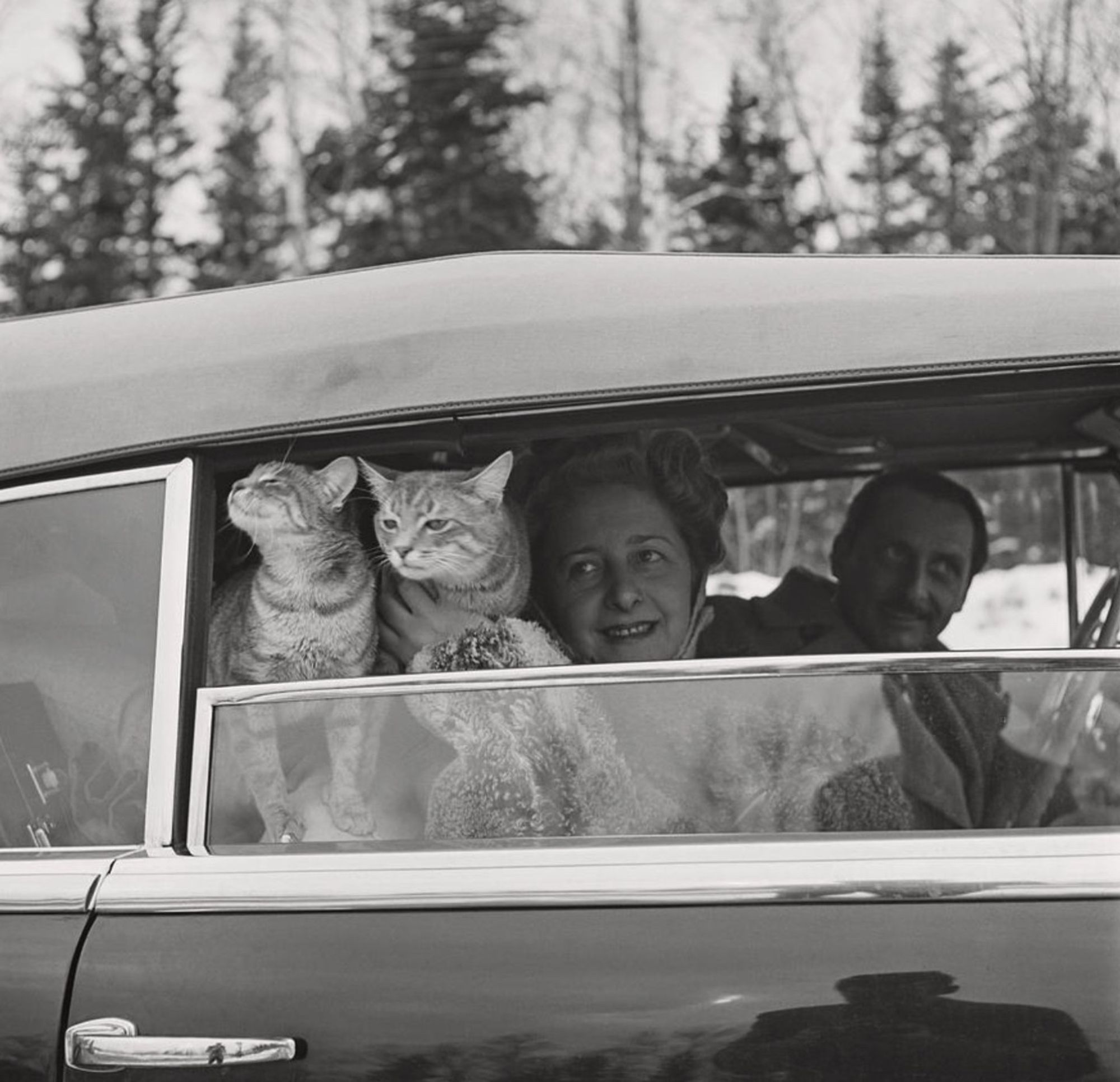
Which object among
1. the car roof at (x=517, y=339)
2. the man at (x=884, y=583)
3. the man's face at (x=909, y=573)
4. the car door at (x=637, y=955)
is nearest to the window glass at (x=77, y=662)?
the car roof at (x=517, y=339)

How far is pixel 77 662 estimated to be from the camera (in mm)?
2377

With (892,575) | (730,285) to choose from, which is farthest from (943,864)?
(892,575)

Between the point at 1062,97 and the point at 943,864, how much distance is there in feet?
41.6

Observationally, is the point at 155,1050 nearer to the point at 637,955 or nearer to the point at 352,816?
the point at 352,816

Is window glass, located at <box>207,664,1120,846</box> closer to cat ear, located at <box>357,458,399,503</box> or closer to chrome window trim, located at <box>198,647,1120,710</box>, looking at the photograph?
chrome window trim, located at <box>198,647,1120,710</box>

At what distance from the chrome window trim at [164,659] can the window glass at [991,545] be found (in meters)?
1.24

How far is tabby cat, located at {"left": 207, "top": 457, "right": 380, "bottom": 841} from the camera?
224 centimetres

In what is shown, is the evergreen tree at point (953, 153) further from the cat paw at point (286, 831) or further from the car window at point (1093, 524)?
the cat paw at point (286, 831)

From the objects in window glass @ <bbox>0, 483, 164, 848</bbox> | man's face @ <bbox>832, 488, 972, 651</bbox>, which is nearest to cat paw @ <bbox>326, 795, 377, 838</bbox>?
window glass @ <bbox>0, 483, 164, 848</bbox>

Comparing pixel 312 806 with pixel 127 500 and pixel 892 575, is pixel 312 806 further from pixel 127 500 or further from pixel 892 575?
pixel 892 575

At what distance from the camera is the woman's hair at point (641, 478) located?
8.29 feet

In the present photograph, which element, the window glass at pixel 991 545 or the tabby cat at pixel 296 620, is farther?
the window glass at pixel 991 545

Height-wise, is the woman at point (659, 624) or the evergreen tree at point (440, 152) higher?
the evergreen tree at point (440, 152)

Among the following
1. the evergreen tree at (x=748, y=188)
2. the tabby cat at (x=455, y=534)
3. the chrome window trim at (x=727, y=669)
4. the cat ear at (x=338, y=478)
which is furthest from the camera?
the evergreen tree at (x=748, y=188)
